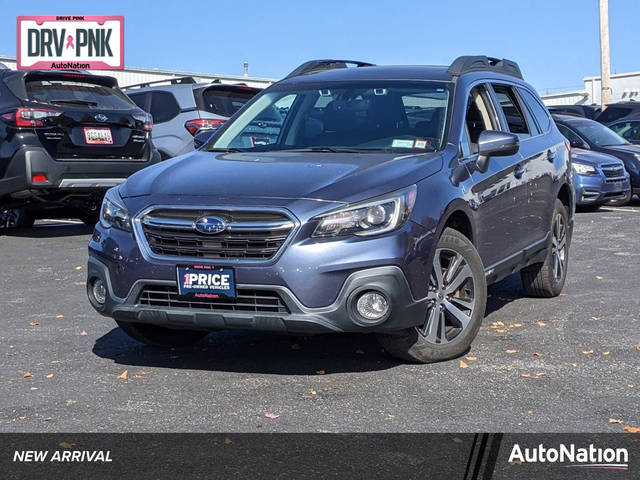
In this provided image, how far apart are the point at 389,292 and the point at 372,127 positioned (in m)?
1.62

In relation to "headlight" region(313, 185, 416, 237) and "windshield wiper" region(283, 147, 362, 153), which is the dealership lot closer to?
"headlight" region(313, 185, 416, 237)

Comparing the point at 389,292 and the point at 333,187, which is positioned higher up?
the point at 333,187

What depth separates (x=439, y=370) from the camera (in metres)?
5.91

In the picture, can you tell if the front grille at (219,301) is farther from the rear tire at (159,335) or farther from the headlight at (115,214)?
the rear tire at (159,335)

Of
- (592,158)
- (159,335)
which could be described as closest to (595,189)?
(592,158)

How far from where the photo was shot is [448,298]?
610cm

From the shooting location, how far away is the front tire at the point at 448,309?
5902 mm

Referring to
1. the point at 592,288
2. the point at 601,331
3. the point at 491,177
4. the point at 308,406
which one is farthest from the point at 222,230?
the point at 592,288

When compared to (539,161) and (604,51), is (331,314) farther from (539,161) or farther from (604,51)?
(604,51)

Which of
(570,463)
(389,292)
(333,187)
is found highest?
(333,187)

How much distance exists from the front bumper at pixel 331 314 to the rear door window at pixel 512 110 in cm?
251

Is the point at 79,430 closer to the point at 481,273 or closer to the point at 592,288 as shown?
the point at 481,273

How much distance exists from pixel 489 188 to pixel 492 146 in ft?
0.99

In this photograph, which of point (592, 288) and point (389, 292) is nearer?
point (389, 292)
